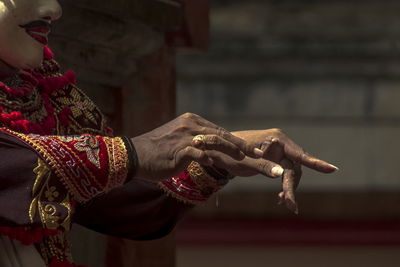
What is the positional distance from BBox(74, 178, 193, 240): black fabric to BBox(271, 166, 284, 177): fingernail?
52cm

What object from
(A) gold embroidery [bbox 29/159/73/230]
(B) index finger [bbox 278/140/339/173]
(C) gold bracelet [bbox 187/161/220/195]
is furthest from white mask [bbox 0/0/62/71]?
(B) index finger [bbox 278/140/339/173]

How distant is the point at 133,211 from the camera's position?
3.18 metres

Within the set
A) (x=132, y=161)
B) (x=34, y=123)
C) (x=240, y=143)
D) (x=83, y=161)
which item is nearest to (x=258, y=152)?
(x=240, y=143)

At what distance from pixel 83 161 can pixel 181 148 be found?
25 cm

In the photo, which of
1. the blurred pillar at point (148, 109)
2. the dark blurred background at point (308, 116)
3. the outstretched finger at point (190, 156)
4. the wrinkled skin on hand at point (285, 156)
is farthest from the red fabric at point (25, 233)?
the dark blurred background at point (308, 116)

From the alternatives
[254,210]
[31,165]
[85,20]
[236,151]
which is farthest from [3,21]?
[254,210]

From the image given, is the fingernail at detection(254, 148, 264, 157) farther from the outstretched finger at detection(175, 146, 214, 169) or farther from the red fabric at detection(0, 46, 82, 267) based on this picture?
the red fabric at detection(0, 46, 82, 267)

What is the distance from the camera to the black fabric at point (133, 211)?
3.16 meters

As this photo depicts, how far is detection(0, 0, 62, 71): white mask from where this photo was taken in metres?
2.82

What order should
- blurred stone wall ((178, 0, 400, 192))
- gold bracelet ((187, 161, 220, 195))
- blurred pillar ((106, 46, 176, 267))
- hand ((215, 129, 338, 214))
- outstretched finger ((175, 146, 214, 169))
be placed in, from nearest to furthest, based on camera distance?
outstretched finger ((175, 146, 214, 169)) < hand ((215, 129, 338, 214)) < gold bracelet ((187, 161, 220, 195)) < blurred pillar ((106, 46, 176, 267)) < blurred stone wall ((178, 0, 400, 192))

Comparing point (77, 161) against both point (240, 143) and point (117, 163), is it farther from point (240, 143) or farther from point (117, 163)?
point (240, 143)

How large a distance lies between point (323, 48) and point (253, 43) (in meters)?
0.59

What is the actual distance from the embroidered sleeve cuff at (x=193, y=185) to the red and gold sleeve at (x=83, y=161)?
1.34 feet

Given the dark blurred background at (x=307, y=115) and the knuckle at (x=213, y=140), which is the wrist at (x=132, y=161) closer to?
the knuckle at (x=213, y=140)
